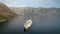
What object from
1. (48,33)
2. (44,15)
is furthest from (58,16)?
(48,33)

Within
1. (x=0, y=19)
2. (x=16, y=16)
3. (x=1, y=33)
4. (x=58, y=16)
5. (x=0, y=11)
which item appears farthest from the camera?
(x=58, y=16)

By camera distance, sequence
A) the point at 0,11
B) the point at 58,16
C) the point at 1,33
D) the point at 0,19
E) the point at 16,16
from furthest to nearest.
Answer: the point at 58,16 → the point at 16,16 → the point at 0,11 → the point at 0,19 → the point at 1,33

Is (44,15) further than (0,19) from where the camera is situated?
Yes

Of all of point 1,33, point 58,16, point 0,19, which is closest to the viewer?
point 1,33

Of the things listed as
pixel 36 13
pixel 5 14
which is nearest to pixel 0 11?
pixel 5 14

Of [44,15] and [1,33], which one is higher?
[44,15]

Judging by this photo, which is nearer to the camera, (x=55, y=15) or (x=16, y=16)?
(x=16, y=16)

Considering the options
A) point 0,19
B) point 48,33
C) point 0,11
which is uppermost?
point 0,11

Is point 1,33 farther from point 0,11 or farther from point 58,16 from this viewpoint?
point 58,16

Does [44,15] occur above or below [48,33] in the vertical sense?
above

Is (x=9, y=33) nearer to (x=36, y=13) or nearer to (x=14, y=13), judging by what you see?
(x=14, y=13)
